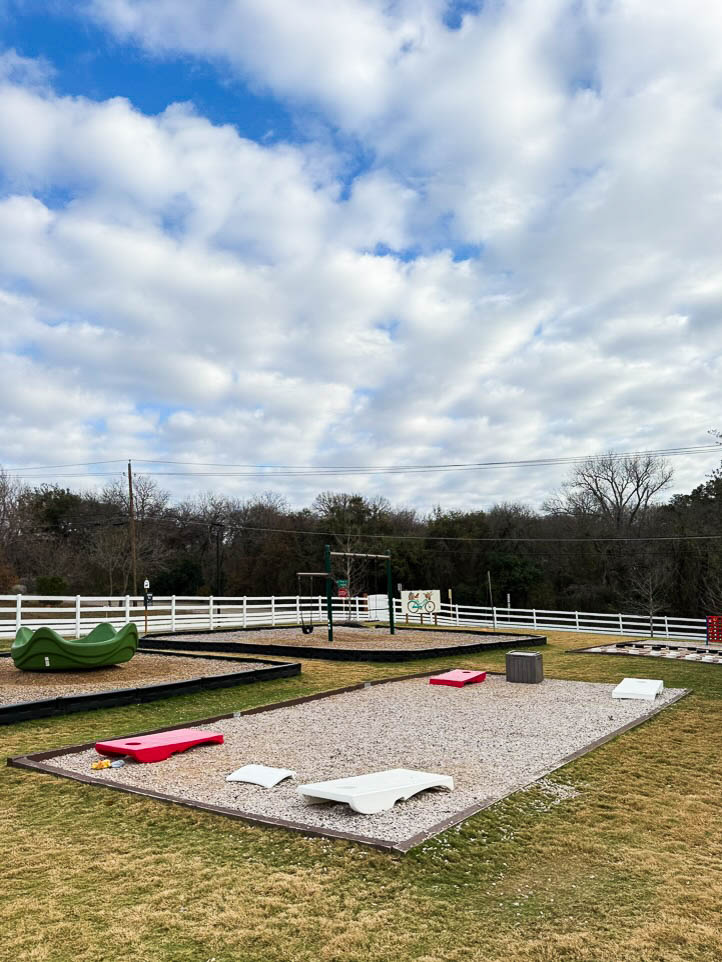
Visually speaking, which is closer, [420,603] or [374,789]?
[374,789]

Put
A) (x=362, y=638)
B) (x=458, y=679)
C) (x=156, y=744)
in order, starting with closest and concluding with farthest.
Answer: (x=156, y=744) < (x=458, y=679) < (x=362, y=638)

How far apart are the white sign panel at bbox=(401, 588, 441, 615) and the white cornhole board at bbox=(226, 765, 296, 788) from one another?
19563 mm

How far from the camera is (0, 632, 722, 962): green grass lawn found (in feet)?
10.4

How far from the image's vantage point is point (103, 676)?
11.4 meters

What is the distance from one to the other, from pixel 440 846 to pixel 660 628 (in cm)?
2405

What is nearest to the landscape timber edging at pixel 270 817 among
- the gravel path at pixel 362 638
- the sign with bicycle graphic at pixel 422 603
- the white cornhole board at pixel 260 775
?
the white cornhole board at pixel 260 775

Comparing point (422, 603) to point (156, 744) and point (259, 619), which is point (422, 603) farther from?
point (156, 744)

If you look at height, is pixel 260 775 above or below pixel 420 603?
below

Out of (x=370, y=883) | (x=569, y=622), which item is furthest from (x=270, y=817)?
(x=569, y=622)

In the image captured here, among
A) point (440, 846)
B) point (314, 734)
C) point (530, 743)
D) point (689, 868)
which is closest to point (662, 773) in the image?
point (530, 743)

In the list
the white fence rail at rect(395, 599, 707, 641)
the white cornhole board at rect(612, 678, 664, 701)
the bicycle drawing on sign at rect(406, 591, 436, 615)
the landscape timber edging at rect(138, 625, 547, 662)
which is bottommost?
the white fence rail at rect(395, 599, 707, 641)

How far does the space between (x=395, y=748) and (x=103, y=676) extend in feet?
21.0

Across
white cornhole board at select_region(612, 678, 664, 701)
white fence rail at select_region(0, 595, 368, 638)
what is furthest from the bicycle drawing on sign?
white cornhole board at select_region(612, 678, 664, 701)

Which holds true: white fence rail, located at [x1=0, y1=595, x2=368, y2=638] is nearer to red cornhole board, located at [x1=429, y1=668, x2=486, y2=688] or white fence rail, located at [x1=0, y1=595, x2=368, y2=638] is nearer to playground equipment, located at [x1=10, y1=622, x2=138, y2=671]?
playground equipment, located at [x1=10, y1=622, x2=138, y2=671]
